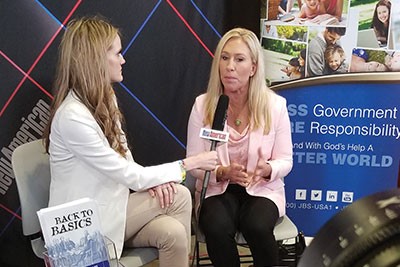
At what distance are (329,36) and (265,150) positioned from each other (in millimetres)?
Result: 717

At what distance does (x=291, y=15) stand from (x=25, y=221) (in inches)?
61.3

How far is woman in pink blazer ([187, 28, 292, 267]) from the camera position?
208 centimetres

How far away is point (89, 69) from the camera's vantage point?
5.86 ft

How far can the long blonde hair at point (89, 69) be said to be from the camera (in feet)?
5.83

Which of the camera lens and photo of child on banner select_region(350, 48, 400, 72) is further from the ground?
photo of child on banner select_region(350, 48, 400, 72)

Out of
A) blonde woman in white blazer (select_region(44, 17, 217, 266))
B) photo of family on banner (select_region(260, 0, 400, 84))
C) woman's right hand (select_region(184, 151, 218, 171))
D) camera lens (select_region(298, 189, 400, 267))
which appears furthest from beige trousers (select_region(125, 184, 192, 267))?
camera lens (select_region(298, 189, 400, 267))

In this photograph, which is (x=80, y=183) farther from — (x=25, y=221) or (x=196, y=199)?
(x=196, y=199)

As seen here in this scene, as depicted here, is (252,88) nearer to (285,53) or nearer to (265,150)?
(265,150)

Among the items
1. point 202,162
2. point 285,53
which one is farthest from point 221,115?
point 285,53

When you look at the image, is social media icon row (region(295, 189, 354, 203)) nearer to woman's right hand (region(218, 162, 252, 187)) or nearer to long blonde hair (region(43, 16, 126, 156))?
woman's right hand (region(218, 162, 252, 187))

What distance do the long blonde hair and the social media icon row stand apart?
4.20 ft

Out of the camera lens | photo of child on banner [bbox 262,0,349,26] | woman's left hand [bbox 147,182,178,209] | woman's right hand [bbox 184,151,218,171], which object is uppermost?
photo of child on banner [bbox 262,0,349,26]

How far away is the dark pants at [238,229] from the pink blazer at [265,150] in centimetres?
7

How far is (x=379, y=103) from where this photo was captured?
8.41 ft
